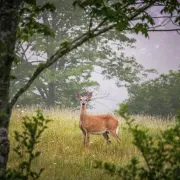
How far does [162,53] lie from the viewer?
106m

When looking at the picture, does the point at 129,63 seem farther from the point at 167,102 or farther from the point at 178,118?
the point at 178,118

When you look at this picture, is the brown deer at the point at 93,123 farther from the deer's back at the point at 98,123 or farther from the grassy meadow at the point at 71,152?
the grassy meadow at the point at 71,152

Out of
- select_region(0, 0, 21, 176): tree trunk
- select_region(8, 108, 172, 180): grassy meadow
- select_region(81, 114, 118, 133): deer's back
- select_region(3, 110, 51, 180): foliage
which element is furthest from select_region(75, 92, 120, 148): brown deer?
select_region(3, 110, 51, 180): foliage

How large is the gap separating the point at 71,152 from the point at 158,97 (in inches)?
559

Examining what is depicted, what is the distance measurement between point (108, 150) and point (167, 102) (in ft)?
45.2

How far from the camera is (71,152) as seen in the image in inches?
292

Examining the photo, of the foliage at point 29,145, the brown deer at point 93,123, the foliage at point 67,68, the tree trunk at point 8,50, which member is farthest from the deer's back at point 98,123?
the foliage at point 67,68

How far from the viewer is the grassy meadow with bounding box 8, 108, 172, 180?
5512 millimetres

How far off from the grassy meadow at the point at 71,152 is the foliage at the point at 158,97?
9.59m

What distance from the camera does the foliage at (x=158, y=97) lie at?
824 inches

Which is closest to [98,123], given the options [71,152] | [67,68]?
[71,152]

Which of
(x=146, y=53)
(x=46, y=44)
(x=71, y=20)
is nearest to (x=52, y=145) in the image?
(x=46, y=44)

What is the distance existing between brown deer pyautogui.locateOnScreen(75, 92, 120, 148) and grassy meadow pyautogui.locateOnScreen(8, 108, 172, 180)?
0.32 metres

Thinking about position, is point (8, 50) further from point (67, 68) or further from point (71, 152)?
point (67, 68)
